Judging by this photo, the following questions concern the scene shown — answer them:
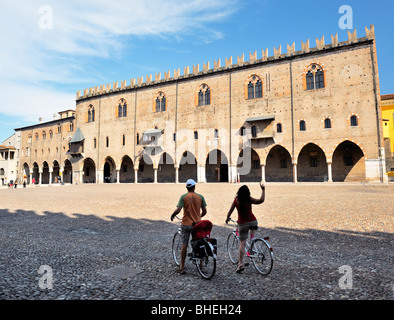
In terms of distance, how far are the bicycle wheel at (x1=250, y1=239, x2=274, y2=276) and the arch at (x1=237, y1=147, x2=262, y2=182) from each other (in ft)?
93.8

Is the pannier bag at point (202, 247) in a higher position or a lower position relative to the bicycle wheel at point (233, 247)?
higher

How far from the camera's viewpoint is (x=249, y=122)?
3139 cm

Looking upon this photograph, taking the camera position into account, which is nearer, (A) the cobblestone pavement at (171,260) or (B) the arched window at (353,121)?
(A) the cobblestone pavement at (171,260)

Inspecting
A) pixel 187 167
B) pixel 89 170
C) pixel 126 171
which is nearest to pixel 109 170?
pixel 89 170

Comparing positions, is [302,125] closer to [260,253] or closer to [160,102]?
[160,102]

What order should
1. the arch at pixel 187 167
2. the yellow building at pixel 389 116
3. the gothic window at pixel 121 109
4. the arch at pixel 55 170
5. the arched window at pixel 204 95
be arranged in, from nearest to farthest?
the arched window at pixel 204 95
the arch at pixel 187 167
the yellow building at pixel 389 116
the gothic window at pixel 121 109
the arch at pixel 55 170

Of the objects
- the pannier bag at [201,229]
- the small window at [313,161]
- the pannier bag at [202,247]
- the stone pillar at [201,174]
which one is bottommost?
the pannier bag at [202,247]

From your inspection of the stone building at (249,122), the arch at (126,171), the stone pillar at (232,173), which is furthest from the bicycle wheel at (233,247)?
the arch at (126,171)

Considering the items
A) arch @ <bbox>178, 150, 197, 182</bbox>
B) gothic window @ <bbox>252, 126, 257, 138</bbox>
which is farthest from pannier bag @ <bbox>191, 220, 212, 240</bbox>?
arch @ <bbox>178, 150, 197, 182</bbox>

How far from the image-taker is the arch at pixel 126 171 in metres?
42.2

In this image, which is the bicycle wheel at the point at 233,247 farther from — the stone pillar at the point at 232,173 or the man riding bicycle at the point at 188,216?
the stone pillar at the point at 232,173

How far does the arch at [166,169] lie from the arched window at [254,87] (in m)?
13.3

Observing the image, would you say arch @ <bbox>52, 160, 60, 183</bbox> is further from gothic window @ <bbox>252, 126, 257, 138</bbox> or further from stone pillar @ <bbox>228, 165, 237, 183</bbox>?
gothic window @ <bbox>252, 126, 257, 138</bbox>

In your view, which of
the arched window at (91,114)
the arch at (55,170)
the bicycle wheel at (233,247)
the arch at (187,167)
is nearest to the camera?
the bicycle wheel at (233,247)
